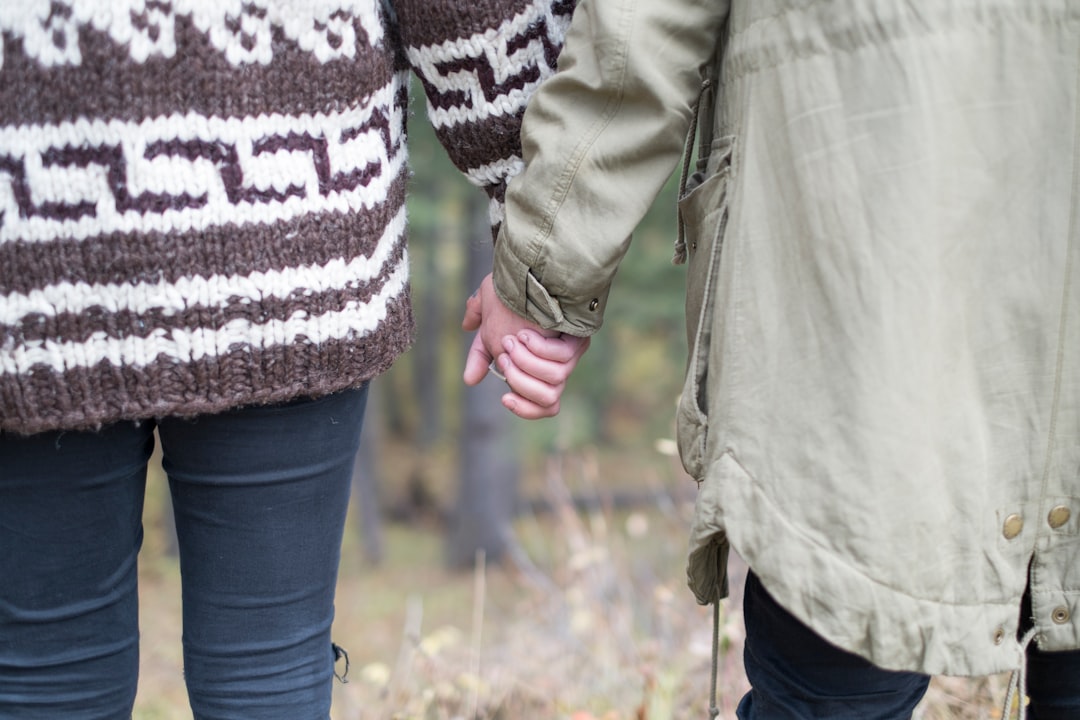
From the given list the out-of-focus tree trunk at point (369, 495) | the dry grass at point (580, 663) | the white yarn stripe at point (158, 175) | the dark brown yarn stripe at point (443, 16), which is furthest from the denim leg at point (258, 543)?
the out-of-focus tree trunk at point (369, 495)

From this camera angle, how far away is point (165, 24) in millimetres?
1149

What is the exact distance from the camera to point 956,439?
1.16m

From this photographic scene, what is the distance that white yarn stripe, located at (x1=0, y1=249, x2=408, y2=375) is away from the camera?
1.17 meters

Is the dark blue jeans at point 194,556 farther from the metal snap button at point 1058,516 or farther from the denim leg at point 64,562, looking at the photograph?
the metal snap button at point 1058,516

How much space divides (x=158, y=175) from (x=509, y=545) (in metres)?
7.89

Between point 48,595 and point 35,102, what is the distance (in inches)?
23.9

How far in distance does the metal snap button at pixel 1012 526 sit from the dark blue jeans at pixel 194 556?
0.85m

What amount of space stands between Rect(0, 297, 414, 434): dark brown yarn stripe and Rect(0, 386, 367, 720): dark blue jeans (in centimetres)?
5

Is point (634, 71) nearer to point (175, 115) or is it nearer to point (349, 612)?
point (175, 115)

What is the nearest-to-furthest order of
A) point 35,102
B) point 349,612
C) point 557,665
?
point 35,102
point 557,665
point 349,612

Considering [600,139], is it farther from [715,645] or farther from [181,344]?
[715,645]

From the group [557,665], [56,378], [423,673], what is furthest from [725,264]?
[557,665]

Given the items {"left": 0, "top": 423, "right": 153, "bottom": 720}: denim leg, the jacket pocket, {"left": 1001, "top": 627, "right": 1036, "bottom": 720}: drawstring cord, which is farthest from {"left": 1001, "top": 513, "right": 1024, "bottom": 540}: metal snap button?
{"left": 0, "top": 423, "right": 153, "bottom": 720}: denim leg

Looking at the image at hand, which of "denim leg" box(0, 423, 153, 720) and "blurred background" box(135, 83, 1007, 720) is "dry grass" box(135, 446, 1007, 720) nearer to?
"blurred background" box(135, 83, 1007, 720)
